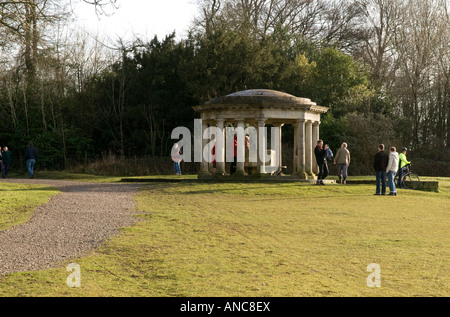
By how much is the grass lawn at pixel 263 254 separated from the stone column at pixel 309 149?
8.02m

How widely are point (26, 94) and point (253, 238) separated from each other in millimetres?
29683

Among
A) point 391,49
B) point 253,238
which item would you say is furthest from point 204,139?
point 391,49

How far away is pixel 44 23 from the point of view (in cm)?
1911

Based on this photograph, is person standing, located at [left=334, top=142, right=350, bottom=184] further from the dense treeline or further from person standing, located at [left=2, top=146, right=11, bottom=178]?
person standing, located at [left=2, top=146, right=11, bottom=178]

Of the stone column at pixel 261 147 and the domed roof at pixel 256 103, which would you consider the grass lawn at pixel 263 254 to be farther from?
the domed roof at pixel 256 103

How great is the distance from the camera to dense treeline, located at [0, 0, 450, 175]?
36.5 meters

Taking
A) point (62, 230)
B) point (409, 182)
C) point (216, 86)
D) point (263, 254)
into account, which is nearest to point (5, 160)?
point (216, 86)

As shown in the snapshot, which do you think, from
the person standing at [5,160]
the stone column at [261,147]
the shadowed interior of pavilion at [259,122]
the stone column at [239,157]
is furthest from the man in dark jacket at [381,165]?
the person standing at [5,160]

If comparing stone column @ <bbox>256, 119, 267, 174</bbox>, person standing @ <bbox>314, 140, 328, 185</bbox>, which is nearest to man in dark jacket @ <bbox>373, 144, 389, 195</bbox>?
person standing @ <bbox>314, 140, 328, 185</bbox>

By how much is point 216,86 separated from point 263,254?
28464 millimetres
